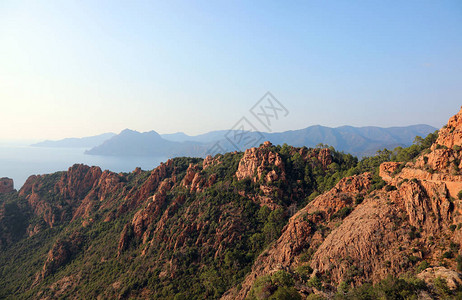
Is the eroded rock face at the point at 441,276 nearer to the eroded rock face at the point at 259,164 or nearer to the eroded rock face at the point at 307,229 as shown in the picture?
the eroded rock face at the point at 307,229

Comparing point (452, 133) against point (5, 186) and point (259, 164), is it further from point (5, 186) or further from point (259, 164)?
point (5, 186)

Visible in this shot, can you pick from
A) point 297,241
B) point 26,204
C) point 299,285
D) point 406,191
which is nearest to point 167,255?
point 297,241

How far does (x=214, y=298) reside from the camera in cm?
3672

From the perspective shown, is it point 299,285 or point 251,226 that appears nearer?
point 299,285

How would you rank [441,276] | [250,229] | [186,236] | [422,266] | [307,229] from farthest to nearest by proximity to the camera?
[186,236] → [250,229] → [307,229] → [422,266] → [441,276]

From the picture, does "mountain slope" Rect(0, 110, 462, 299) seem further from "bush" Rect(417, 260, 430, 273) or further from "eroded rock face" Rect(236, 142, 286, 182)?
"eroded rock face" Rect(236, 142, 286, 182)

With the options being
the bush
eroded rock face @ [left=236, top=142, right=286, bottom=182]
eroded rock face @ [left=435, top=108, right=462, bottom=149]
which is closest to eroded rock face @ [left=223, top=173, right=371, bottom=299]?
eroded rock face @ [left=435, top=108, right=462, bottom=149]

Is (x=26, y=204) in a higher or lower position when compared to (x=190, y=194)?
lower

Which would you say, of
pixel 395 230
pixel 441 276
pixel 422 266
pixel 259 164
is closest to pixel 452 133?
pixel 395 230

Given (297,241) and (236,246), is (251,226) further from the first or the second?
(297,241)

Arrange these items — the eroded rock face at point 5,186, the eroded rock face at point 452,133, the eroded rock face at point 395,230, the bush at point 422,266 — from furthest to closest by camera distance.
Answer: the eroded rock face at point 5,186, the eroded rock face at point 452,133, the eroded rock face at point 395,230, the bush at point 422,266

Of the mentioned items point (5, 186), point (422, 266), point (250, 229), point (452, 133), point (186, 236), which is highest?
point (452, 133)

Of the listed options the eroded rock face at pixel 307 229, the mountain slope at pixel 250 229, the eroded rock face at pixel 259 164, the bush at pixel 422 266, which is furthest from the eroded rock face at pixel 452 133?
the eroded rock face at pixel 259 164

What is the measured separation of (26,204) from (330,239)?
102m
